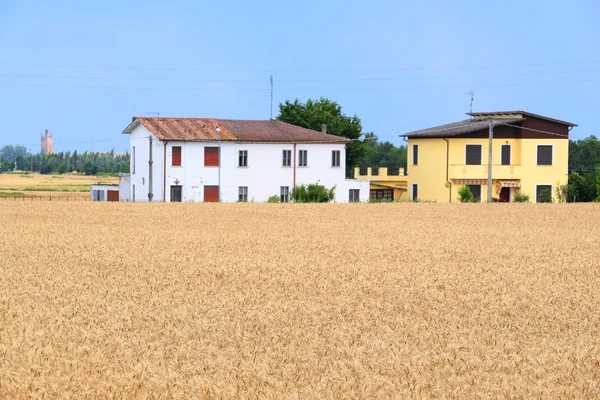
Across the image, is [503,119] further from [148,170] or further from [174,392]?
[174,392]

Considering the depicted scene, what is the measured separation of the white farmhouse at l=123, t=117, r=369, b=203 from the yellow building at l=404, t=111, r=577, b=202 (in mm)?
6711

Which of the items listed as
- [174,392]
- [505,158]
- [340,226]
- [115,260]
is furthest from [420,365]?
[505,158]

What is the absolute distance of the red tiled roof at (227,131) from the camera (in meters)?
76.1

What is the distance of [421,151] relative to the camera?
77.1m

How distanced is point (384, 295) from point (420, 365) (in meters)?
6.71

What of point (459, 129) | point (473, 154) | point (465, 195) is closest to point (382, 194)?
point (459, 129)

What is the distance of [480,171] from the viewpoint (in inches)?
2923

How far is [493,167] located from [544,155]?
13.5 ft

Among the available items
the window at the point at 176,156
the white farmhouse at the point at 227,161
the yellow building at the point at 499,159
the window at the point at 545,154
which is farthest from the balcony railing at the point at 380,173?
the window at the point at 176,156

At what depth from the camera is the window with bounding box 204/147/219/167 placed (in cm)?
7619

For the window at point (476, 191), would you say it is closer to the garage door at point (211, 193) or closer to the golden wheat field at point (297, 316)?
the garage door at point (211, 193)

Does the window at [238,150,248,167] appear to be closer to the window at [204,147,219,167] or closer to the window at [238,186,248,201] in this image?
the window at [238,186,248,201]

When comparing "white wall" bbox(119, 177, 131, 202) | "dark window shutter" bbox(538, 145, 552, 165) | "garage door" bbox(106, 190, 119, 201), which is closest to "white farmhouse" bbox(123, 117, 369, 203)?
"white wall" bbox(119, 177, 131, 202)

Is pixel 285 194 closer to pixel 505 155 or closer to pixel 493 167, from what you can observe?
pixel 493 167
